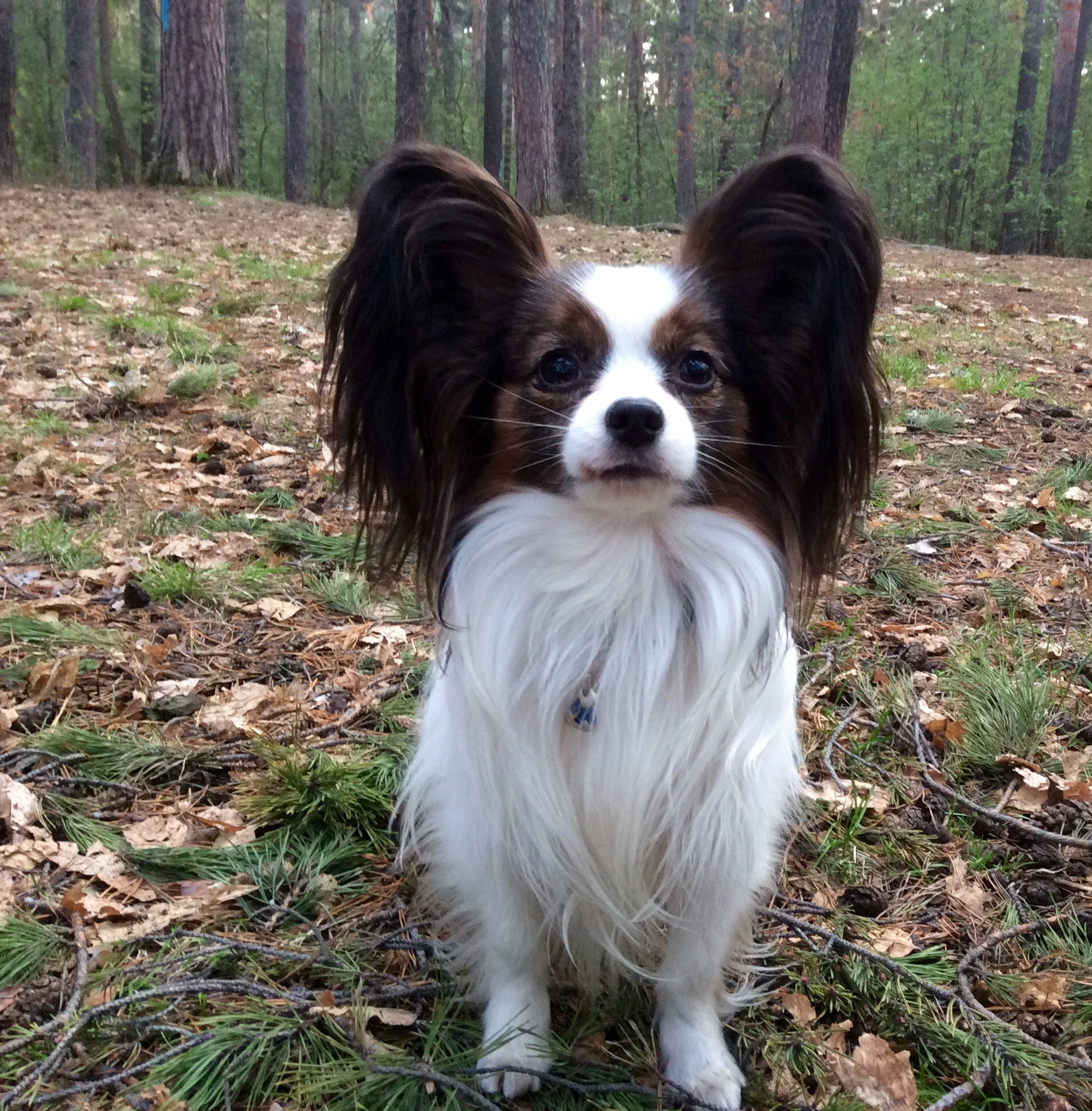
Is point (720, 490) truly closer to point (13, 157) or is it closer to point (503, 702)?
point (503, 702)

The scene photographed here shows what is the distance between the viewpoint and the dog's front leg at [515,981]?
1.99 meters

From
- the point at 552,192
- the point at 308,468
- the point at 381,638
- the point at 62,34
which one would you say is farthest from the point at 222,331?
the point at 62,34

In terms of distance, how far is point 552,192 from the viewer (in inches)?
530

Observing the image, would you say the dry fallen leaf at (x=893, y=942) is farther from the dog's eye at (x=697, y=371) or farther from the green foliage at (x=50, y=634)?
the green foliage at (x=50, y=634)

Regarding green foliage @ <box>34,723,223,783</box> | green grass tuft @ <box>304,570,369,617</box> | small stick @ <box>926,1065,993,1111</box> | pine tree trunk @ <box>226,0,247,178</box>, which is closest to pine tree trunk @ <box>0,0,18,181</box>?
pine tree trunk @ <box>226,0,247,178</box>

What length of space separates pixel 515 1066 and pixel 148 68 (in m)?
31.1

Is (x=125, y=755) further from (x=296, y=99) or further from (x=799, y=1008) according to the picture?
(x=296, y=99)

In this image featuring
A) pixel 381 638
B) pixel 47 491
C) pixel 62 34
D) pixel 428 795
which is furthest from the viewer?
pixel 62 34

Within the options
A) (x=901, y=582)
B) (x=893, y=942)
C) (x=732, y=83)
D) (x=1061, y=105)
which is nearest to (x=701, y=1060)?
(x=893, y=942)

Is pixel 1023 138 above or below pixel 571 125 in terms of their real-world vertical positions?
above

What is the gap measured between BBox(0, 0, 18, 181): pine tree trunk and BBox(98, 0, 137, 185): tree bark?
335 inches

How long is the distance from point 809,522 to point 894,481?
3.19 meters

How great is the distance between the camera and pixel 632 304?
77.4 inches

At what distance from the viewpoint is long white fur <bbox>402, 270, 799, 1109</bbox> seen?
1916mm
